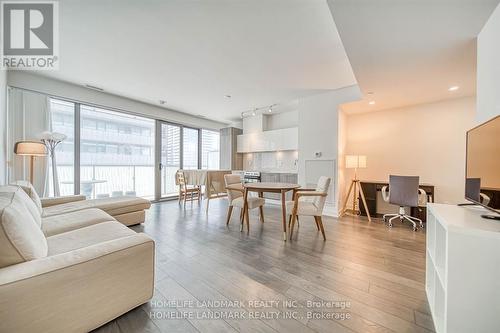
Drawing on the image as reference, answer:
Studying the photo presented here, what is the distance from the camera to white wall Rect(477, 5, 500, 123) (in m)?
1.47

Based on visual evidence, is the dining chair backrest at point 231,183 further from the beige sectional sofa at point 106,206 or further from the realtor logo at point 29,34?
the realtor logo at point 29,34

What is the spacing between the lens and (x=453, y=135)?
Answer: 3.53 meters

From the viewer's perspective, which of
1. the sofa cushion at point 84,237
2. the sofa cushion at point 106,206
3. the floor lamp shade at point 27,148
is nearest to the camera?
the sofa cushion at point 84,237

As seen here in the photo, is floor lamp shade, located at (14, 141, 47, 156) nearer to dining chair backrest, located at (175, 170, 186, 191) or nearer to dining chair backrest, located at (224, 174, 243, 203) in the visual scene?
dining chair backrest, located at (175, 170, 186, 191)

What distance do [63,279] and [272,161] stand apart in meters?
5.09

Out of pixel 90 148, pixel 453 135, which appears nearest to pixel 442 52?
pixel 453 135

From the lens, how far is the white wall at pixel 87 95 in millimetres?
3322

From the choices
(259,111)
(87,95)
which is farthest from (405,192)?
(87,95)

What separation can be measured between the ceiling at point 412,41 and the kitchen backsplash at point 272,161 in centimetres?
262

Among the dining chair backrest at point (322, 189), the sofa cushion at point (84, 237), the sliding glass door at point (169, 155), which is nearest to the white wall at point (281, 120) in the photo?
the sliding glass door at point (169, 155)

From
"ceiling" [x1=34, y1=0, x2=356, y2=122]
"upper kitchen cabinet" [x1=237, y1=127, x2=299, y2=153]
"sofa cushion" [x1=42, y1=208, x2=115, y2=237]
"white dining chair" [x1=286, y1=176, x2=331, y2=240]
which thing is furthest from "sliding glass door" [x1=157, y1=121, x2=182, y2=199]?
"white dining chair" [x1=286, y1=176, x2=331, y2=240]

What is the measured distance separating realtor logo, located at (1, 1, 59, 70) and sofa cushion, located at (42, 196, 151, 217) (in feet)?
7.21

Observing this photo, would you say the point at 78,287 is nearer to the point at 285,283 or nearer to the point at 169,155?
the point at 285,283

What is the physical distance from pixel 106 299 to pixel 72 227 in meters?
1.12
